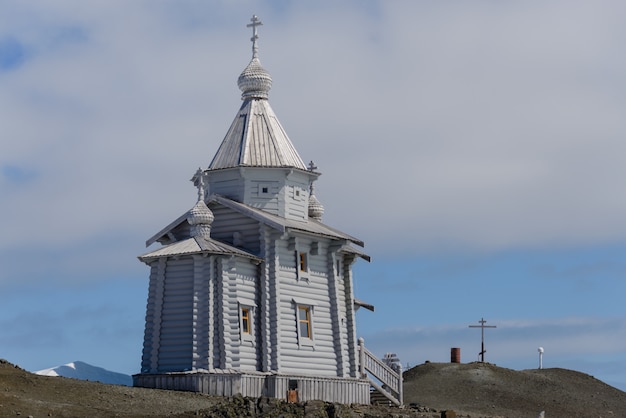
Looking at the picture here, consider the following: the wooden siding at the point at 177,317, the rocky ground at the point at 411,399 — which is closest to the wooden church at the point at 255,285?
the wooden siding at the point at 177,317

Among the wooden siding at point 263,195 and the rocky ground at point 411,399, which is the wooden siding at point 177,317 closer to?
the rocky ground at point 411,399

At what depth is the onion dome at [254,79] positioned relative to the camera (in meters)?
56.1

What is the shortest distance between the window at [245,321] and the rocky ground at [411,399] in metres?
4.62

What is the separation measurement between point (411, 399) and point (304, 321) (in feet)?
45.3

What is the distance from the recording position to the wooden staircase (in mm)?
57094

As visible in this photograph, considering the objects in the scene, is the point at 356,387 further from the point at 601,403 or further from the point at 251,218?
the point at 601,403

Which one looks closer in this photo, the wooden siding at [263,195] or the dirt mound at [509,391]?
the wooden siding at [263,195]

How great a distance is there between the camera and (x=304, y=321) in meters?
52.6

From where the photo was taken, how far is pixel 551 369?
239ft

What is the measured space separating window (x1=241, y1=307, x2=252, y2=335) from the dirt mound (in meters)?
15.1

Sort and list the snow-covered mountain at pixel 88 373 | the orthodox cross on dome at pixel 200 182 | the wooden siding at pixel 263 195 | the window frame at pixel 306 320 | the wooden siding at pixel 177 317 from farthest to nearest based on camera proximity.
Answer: the snow-covered mountain at pixel 88 373 < the wooden siding at pixel 263 195 < the window frame at pixel 306 320 < the orthodox cross on dome at pixel 200 182 < the wooden siding at pixel 177 317

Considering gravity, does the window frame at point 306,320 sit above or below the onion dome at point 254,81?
below

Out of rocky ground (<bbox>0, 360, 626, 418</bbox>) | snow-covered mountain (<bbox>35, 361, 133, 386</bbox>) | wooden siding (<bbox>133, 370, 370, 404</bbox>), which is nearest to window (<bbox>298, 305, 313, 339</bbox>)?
wooden siding (<bbox>133, 370, 370, 404</bbox>)

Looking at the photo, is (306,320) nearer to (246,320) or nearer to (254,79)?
(246,320)
